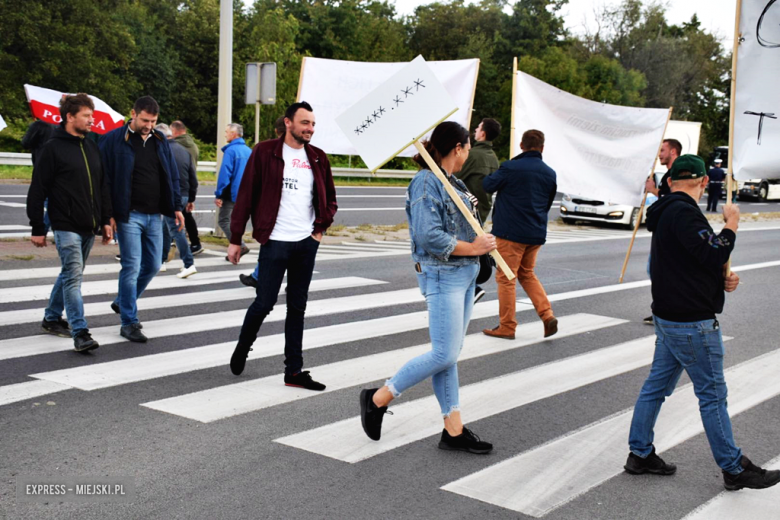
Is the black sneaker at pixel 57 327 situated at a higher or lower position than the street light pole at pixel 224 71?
lower

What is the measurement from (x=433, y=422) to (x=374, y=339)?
245cm

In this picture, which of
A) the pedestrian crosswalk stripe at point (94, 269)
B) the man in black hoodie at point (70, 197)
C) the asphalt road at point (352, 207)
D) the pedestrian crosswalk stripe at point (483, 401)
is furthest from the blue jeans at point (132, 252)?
the asphalt road at point (352, 207)

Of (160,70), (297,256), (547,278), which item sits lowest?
(547,278)

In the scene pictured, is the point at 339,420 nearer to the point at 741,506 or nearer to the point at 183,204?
the point at 741,506

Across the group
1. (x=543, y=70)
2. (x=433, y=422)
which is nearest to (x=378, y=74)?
(x=433, y=422)

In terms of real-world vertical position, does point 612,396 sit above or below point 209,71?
below

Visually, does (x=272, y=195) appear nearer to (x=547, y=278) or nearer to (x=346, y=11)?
(x=547, y=278)

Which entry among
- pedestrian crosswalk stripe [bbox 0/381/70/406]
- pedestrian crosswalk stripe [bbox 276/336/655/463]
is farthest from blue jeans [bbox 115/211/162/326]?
pedestrian crosswalk stripe [bbox 276/336/655/463]

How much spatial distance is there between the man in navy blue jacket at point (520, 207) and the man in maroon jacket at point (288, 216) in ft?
7.55

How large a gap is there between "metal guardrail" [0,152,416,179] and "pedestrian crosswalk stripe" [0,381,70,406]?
2143 cm

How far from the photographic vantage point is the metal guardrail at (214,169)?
1044 inches

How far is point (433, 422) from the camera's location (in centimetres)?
549

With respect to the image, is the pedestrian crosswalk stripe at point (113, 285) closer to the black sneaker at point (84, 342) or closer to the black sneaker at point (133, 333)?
the black sneaker at point (133, 333)

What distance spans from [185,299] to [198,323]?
4.03 ft
